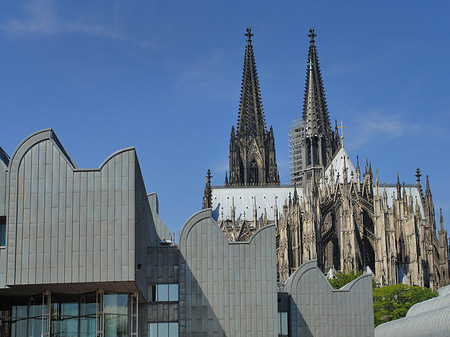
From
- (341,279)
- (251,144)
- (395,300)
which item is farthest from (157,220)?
(251,144)

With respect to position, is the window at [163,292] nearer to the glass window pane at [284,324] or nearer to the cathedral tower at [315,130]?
the glass window pane at [284,324]

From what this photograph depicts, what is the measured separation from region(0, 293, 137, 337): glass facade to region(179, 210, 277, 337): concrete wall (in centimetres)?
467

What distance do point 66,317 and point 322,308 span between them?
1475 centimetres

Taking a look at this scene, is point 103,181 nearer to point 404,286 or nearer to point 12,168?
point 12,168

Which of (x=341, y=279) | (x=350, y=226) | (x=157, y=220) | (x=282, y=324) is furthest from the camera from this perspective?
(x=350, y=226)

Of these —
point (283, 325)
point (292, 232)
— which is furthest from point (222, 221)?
point (283, 325)

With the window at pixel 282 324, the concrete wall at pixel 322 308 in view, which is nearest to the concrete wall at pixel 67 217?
the window at pixel 282 324

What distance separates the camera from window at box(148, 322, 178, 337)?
128ft

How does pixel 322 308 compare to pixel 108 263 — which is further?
pixel 322 308

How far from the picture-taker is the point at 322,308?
42.9 m

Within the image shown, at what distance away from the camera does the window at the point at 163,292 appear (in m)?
39.4

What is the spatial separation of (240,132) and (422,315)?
84132 mm

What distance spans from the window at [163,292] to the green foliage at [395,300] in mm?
39077

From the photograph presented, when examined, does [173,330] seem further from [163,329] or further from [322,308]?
[322,308]
